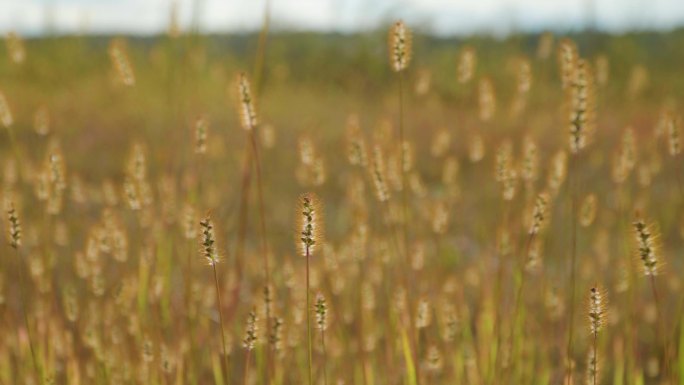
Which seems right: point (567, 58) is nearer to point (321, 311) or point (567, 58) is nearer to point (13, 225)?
point (321, 311)

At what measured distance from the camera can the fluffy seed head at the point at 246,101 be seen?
109 cm

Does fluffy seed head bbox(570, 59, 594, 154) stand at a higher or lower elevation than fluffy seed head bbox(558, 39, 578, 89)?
lower

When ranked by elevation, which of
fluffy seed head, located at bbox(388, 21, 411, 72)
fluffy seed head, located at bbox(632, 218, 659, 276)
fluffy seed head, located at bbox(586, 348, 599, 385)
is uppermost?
fluffy seed head, located at bbox(388, 21, 411, 72)

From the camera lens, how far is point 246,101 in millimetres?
1099

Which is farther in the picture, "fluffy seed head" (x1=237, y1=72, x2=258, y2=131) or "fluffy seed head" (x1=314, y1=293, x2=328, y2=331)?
"fluffy seed head" (x1=237, y1=72, x2=258, y2=131)

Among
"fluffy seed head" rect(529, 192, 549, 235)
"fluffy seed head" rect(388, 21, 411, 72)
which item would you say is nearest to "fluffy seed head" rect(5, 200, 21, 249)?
"fluffy seed head" rect(388, 21, 411, 72)

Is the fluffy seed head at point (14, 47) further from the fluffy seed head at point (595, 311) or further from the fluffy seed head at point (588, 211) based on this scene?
the fluffy seed head at point (595, 311)

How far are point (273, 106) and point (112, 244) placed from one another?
6.35m

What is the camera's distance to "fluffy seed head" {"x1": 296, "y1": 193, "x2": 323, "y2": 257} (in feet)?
2.79

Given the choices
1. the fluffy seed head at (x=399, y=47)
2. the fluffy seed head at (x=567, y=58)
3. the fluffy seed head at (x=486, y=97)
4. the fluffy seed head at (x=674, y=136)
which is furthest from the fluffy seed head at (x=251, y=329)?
the fluffy seed head at (x=486, y=97)

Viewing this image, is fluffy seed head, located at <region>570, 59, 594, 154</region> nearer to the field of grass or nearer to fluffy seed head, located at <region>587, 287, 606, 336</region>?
the field of grass

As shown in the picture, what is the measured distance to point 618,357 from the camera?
1.84m

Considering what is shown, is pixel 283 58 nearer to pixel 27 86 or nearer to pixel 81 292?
pixel 27 86

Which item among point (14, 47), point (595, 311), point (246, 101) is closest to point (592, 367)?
Answer: point (595, 311)
